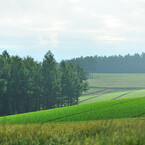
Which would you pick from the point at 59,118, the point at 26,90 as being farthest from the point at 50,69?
the point at 59,118

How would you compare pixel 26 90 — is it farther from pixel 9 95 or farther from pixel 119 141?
pixel 119 141

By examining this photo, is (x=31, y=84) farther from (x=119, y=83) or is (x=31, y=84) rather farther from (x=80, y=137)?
(x=119, y=83)

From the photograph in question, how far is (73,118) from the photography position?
2475cm

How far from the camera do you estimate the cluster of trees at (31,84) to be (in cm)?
5410

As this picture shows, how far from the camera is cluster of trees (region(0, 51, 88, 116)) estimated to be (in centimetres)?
5410

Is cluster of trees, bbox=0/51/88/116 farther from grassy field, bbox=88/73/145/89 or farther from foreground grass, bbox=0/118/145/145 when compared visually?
grassy field, bbox=88/73/145/89

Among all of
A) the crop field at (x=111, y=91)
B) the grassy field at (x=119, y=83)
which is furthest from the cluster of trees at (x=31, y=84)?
the grassy field at (x=119, y=83)

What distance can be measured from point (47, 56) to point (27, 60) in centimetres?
563

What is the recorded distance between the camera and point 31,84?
55.1 meters

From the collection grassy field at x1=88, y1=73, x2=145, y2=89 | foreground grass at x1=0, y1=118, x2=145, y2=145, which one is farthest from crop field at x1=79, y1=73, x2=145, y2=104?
foreground grass at x1=0, y1=118, x2=145, y2=145

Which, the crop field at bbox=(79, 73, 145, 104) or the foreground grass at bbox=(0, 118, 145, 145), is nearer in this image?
the foreground grass at bbox=(0, 118, 145, 145)

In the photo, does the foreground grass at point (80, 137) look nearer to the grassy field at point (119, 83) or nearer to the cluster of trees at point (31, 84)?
the cluster of trees at point (31, 84)

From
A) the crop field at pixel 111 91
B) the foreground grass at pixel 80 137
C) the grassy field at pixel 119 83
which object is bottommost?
the crop field at pixel 111 91

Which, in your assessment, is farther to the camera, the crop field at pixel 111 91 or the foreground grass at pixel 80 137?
the crop field at pixel 111 91
